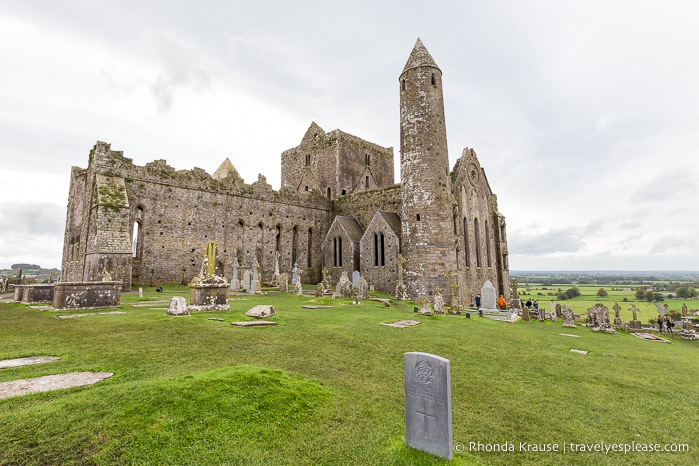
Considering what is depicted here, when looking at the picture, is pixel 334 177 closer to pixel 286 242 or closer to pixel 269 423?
pixel 286 242

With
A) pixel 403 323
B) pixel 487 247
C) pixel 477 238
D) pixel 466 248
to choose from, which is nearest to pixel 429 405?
pixel 403 323

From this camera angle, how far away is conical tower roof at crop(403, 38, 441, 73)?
2164 centimetres

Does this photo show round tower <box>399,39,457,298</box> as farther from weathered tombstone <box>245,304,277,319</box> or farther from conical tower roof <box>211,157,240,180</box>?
conical tower roof <box>211,157,240,180</box>

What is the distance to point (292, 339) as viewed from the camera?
25.1 feet

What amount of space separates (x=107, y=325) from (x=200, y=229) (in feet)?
53.0

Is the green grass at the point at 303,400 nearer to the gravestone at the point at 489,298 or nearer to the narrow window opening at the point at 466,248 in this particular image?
the gravestone at the point at 489,298

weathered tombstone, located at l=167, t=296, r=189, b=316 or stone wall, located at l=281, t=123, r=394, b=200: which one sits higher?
stone wall, located at l=281, t=123, r=394, b=200

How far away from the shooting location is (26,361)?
18.2 ft

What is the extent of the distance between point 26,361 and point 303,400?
5.05 meters

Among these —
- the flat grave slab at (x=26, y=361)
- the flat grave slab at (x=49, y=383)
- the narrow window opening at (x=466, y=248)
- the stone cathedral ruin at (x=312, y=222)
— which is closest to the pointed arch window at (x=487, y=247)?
the stone cathedral ruin at (x=312, y=222)

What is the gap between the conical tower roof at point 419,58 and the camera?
852 inches

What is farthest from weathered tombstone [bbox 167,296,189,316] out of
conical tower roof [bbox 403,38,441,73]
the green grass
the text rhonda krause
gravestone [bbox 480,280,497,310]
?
conical tower roof [bbox 403,38,441,73]

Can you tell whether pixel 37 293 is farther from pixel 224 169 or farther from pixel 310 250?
pixel 224 169

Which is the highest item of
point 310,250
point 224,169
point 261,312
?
point 224,169
